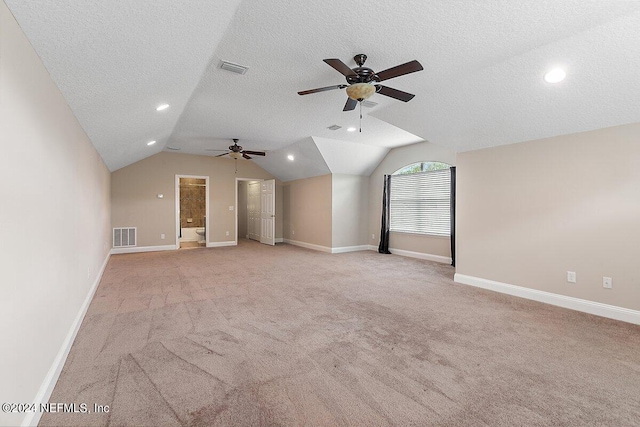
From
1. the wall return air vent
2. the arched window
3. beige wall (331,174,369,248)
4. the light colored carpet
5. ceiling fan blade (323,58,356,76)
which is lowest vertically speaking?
the light colored carpet

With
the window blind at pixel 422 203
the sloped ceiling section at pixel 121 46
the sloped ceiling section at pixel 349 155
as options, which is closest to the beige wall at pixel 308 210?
the sloped ceiling section at pixel 349 155

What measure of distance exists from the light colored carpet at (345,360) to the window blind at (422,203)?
238 cm

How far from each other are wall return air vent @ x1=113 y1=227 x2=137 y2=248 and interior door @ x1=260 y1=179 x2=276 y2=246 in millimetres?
3414

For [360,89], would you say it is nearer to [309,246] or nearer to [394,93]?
[394,93]

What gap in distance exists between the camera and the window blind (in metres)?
6.26

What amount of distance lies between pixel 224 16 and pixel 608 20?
9.37 ft

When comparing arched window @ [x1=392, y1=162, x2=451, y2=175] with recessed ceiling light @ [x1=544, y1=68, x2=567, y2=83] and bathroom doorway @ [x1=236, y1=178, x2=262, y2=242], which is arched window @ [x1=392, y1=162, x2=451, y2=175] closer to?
recessed ceiling light @ [x1=544, y1=68, x2=567, y2=83]

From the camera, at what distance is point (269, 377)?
205 centimetres

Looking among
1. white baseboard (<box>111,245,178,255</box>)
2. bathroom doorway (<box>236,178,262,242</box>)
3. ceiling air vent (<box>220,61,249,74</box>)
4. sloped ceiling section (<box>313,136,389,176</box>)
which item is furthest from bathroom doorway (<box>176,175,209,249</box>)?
ceiling air vent (<box>220,61,249,74</box>)

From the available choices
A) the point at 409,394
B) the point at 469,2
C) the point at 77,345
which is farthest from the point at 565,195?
the point at 77,345

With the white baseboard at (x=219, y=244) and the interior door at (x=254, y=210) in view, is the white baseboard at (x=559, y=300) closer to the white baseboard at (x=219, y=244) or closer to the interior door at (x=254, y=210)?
the white baseboard at (x=219, y=244)

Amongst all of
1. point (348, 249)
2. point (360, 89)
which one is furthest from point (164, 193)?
point (360, 89)

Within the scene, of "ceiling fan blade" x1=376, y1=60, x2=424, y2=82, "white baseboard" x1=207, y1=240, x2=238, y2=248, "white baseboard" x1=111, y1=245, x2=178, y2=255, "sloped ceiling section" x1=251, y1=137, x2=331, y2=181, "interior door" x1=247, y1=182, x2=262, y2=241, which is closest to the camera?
"ceiling fan blade" x1=376, y1=60, x2=424, y2=82

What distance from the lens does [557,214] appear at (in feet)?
11.9
